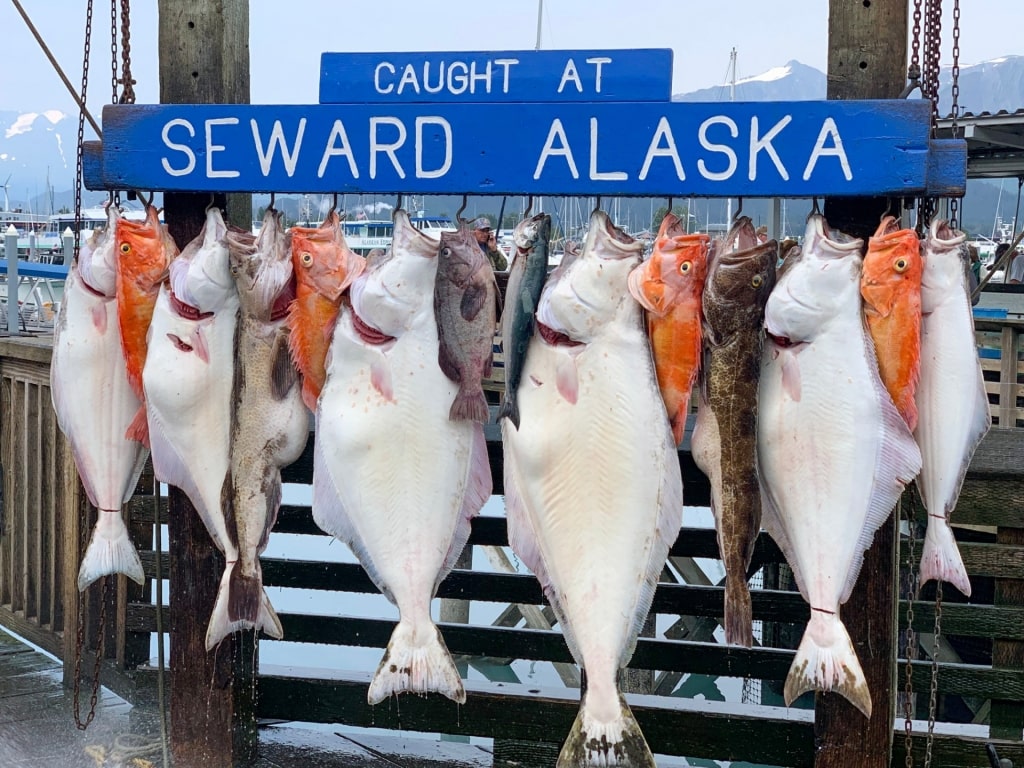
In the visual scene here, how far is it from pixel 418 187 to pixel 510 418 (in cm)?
66

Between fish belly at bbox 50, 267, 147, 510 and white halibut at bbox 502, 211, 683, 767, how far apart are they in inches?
48.6

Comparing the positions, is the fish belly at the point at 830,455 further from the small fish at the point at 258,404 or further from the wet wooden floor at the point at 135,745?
the wet wooden floor at the point at 135,745

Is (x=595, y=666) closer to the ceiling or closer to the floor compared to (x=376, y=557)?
closer to the floor

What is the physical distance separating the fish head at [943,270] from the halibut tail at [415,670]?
1408 mm

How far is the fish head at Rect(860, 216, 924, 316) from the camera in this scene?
7.98 ft

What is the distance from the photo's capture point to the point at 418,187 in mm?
2748

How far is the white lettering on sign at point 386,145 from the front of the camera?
Answer: 108 inches

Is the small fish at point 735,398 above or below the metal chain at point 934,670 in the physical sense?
above

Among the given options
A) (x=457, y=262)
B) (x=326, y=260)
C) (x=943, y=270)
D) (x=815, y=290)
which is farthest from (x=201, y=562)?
(x=943, y=270)

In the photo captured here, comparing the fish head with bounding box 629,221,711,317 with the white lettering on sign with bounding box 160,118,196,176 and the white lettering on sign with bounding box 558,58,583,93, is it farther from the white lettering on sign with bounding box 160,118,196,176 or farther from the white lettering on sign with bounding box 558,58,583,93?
the white lettering on sign with bounding box 160,118,196,176

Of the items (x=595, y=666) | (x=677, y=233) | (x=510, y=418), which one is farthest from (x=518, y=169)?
(x=595, y=666)

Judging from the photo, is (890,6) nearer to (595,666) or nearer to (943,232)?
(943,232)

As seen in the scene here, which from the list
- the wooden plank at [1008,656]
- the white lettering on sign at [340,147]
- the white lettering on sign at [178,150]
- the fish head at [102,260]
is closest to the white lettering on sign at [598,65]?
the white lettering on sign at [340,147]

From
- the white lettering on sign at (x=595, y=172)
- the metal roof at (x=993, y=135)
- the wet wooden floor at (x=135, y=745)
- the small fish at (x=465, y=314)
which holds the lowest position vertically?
the wet wooden floor at (x=135, y=745)
